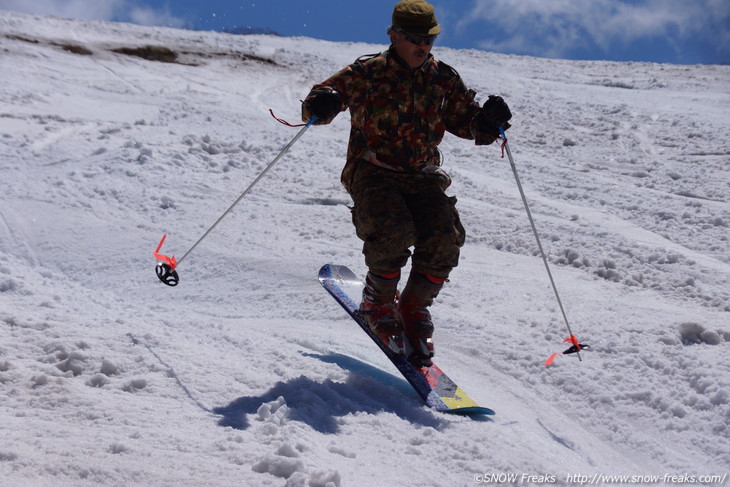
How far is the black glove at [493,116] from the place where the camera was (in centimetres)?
383

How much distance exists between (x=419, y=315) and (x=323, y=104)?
4.28 feet

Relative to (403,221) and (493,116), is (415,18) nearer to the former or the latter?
(493,116)

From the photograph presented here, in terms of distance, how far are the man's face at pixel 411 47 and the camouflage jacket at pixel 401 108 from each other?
5cm

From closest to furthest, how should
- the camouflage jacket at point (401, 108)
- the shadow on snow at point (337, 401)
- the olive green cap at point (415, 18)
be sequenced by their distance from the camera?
the shadow on snow at point (337, 401) < the olive green cap at point (415, 18) < the camouflage jacket at point (401, 108)

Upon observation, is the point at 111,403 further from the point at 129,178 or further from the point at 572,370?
the point at 129,178

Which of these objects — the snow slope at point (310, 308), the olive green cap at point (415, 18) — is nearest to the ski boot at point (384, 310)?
the snow slope at point (310, 308)

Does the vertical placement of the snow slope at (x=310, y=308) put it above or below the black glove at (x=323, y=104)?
below

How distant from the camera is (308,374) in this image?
3594 mm

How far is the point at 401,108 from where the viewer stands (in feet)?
12.8

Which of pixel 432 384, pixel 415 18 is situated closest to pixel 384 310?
pixel 432 384

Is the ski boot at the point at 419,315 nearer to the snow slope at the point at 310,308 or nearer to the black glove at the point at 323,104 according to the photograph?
the snow slope at the point at 310,308

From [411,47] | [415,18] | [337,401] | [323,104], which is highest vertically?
[415,18]

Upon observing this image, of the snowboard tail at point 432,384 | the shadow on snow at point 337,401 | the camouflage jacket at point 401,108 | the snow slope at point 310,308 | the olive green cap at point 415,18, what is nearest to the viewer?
the snow slope at point 310,308

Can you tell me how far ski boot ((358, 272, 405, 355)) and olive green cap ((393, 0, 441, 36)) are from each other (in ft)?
4.29
